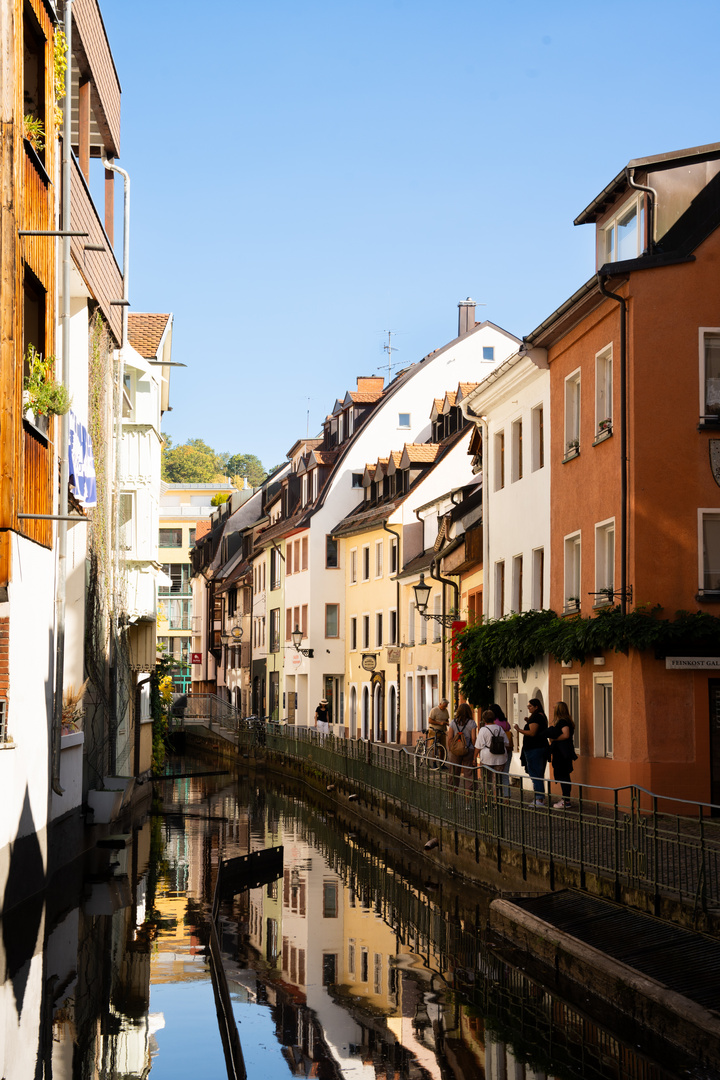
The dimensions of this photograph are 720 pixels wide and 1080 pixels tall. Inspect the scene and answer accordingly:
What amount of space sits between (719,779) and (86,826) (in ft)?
30.6

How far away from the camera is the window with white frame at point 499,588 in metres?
29.9

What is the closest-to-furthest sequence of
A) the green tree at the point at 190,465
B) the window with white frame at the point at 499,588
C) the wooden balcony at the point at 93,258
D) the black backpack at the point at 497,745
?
the wooden balcony at the point at 93,258, the black backpack at the point at 497,745, the window with white frame at the point at 499,588, the green tree at the point at 190,465

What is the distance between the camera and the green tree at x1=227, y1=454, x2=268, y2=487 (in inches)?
5965

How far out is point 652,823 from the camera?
12.6 metres

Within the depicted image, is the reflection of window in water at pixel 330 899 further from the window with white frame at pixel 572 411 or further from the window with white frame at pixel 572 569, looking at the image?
the window with white frame at pixel 572 411

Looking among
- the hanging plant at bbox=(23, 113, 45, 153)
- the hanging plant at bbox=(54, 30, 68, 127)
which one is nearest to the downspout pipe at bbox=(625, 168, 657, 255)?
the hanging plant at bbox=(54, 30, 68, 127)

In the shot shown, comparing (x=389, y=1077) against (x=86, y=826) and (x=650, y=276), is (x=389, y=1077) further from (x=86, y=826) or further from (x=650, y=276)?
(x=650, y=276)

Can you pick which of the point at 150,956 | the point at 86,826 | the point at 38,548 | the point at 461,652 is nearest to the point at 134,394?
the point at 461,652

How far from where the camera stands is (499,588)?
3011 cm

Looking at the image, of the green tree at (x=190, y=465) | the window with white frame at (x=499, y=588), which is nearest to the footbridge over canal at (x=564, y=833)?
the window with white frame at (x=499, y=588)

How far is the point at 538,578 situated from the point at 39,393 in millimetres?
14989

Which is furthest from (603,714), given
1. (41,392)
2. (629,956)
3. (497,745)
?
(41,392)

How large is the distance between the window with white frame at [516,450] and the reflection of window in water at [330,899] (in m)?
11.6

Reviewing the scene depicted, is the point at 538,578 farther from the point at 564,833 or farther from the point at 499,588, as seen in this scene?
the point at 564,833
